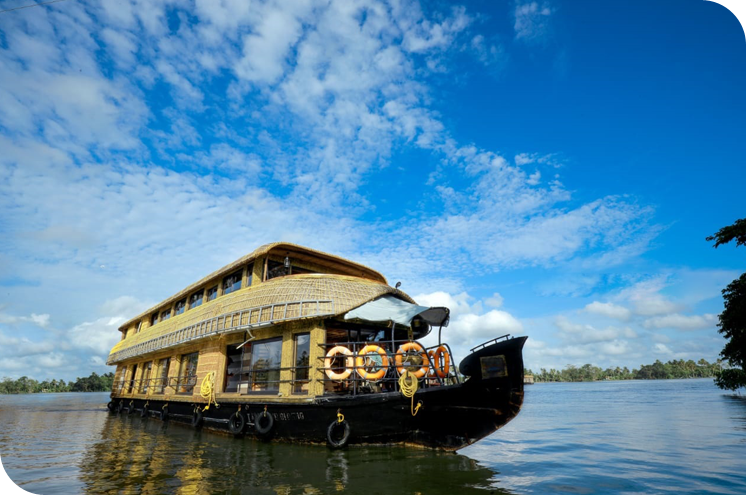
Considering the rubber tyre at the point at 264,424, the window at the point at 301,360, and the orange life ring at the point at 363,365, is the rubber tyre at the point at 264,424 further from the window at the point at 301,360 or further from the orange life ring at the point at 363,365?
the orange life ring at the point at 363,365

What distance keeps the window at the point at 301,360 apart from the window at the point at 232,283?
3.72 meters

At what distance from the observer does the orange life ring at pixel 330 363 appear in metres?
9.20

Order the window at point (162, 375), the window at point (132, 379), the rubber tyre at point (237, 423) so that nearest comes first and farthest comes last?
the rubber tyre at point (237, 423)
the window at point (162, 375)
the window at point (132, 379)

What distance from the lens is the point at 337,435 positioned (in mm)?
8961

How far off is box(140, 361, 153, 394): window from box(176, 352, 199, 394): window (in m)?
4.79

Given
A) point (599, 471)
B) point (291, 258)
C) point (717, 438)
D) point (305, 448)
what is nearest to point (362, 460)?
point (305, 448)

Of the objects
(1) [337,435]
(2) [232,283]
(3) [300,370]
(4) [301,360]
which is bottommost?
(1) [337,435]

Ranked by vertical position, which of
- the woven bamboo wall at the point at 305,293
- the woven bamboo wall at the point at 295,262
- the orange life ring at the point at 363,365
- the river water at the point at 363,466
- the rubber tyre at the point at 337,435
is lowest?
the river water at the point at 363,466

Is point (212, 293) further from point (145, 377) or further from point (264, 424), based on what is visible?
point (145, 377)

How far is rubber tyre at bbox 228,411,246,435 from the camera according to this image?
10727 mm

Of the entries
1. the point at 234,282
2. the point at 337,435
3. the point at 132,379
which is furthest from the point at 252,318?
the point at 132,379

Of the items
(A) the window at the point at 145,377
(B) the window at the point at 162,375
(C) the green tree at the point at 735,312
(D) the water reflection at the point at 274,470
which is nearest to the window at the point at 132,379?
(A) the window at the point at 145,377

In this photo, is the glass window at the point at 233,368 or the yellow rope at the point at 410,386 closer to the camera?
the yellow rope at the point at 410,386

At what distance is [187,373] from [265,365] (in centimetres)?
558
